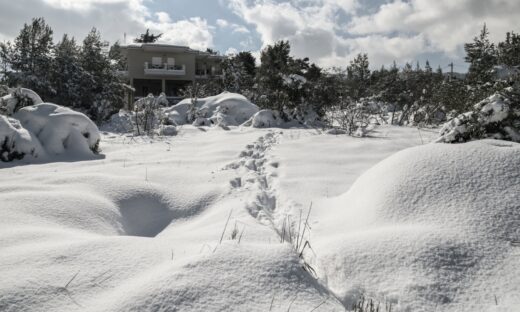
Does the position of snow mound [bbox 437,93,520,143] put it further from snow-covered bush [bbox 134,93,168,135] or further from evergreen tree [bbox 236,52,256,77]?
evergreen tree [bbox 236,52,256,77]

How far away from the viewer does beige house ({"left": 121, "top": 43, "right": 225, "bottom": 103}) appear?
1177 inches

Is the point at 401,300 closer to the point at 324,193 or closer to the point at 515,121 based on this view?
the point at 324,193

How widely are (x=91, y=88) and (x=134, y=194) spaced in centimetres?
1230

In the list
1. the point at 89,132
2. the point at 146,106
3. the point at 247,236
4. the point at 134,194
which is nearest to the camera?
the point at 247,236

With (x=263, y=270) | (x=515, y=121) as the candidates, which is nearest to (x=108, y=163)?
(x=263, y=270)

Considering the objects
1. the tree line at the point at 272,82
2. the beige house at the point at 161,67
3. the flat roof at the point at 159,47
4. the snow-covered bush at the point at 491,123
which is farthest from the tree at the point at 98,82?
the flat roof at the point at 159,47

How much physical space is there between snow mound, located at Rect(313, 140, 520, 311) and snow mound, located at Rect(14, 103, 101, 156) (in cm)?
485

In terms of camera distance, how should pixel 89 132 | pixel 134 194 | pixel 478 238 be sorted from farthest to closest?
pixel 89 132 < pixel 134 194 < pixel 478 238

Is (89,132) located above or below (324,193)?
above

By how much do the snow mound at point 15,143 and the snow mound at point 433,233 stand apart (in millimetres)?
4903

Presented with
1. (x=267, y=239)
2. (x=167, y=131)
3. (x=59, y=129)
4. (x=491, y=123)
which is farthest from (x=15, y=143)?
(x=491, y=123)

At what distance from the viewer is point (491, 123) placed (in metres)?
4.13

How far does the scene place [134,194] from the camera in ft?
11.2

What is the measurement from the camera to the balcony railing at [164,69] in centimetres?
2973
